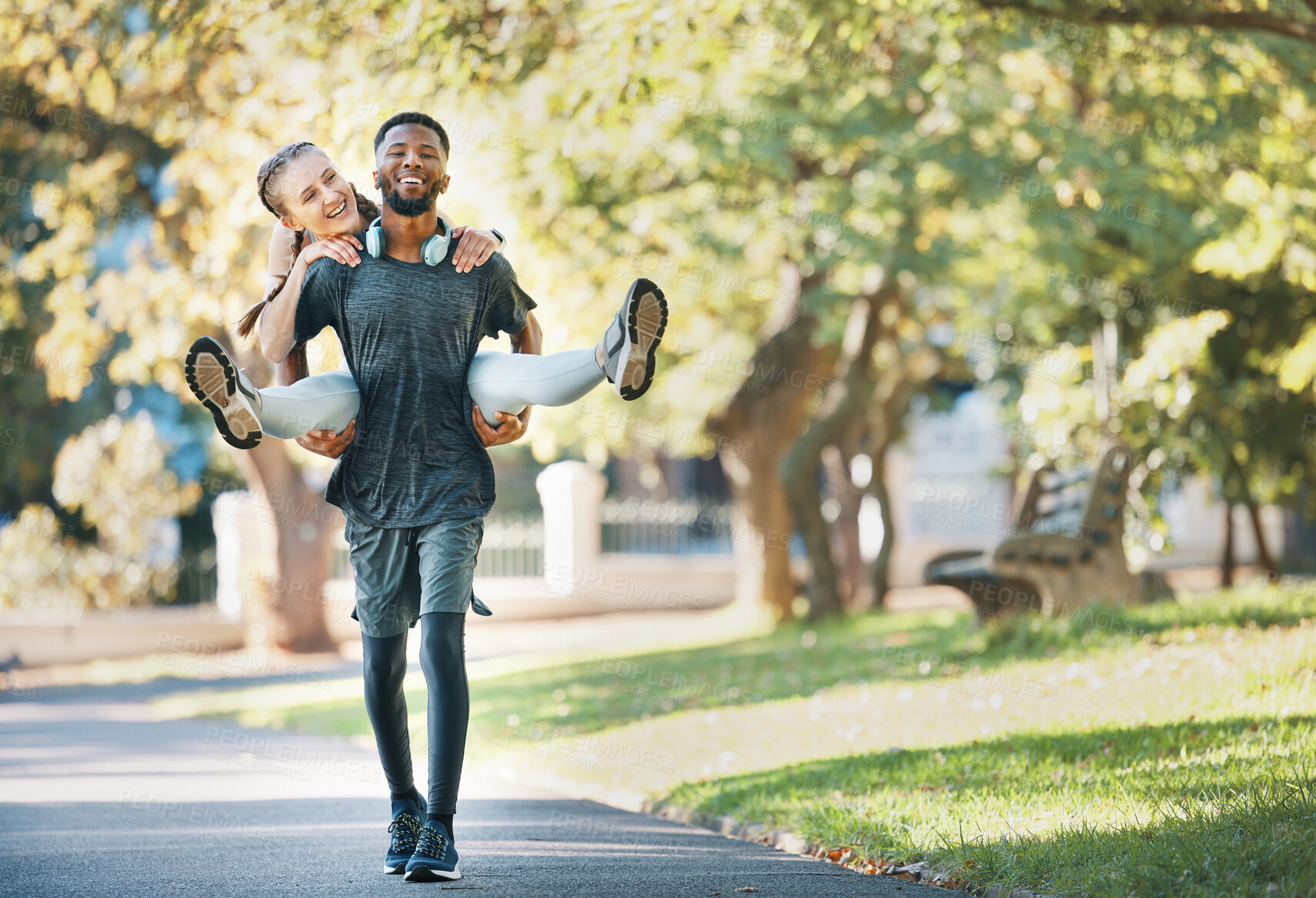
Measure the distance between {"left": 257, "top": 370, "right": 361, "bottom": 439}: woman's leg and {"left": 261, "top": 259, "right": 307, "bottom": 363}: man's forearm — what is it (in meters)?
0.13

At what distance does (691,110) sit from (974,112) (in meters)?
2.48

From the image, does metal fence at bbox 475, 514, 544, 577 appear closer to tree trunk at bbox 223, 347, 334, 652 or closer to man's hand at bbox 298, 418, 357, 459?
tree trunk at bbox 223, 347, 334, 652

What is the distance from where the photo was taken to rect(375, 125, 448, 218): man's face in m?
4.43

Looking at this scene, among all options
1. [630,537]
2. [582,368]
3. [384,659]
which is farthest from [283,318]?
[630,537]

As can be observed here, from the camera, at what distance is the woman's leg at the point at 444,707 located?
432cm

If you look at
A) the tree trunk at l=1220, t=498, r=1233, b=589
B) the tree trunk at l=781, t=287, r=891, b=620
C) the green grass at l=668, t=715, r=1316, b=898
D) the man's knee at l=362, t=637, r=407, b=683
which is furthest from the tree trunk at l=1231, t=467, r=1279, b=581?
the man's knee at l=362, t=637, r=407, b=683

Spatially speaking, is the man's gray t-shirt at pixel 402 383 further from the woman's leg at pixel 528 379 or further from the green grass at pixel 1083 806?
the green grass at pixel 1083 806

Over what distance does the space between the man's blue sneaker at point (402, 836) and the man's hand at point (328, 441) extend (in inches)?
43.9

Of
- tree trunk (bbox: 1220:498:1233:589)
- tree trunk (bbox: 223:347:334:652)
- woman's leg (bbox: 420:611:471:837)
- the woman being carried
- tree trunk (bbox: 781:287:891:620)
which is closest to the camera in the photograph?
the woman being carried

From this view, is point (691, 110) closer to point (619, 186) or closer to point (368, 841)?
point (619, 186)

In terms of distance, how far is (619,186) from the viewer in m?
14.2

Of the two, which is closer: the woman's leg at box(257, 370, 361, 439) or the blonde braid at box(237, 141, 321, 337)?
the woman's leg at box(257, 370, 361, 439)

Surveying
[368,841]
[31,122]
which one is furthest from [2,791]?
[31,122]

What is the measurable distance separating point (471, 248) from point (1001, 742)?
3482 millimetres
